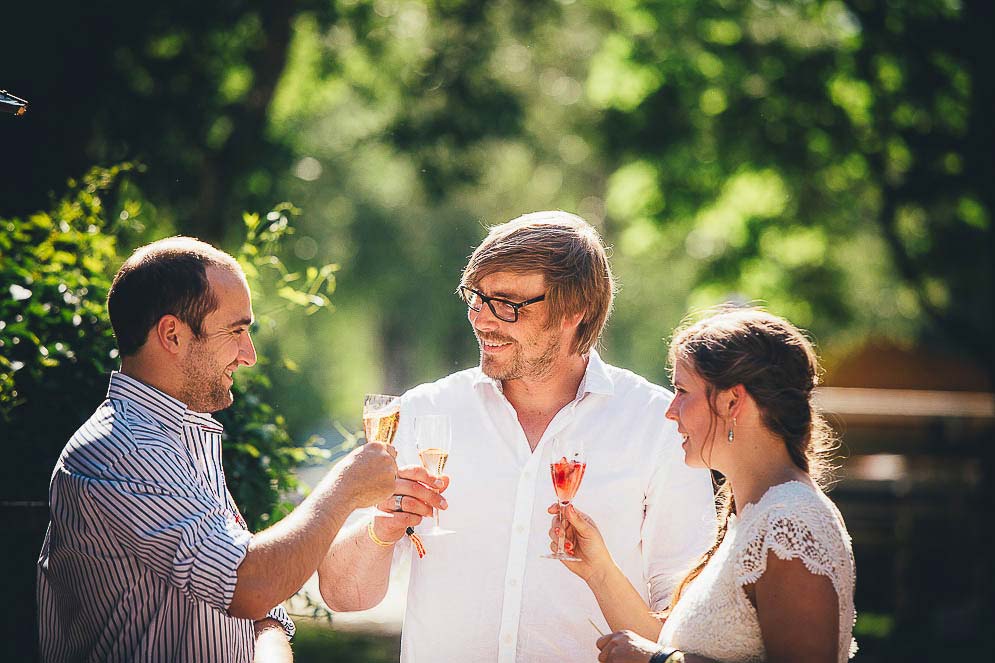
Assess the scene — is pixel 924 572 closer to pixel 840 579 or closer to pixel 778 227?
pixel 778 227

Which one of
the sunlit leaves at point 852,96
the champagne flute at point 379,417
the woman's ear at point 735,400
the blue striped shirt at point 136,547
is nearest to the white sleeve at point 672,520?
the woman's ear at point 735,400

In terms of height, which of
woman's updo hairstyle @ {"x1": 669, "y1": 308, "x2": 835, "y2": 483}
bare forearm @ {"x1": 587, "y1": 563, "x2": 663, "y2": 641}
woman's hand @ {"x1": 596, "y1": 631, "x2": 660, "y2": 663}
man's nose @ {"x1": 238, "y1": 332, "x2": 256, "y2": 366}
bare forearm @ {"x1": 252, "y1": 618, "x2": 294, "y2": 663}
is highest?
woman's updo hairstyle @ {"x1": 669, "y1": 308, "x2": 835, "y2": 483}

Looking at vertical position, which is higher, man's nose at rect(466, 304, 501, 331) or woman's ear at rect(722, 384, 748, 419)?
man's nose at rect(466, 304, 501, 331)

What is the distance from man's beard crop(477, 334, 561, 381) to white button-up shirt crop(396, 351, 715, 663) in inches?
5.3

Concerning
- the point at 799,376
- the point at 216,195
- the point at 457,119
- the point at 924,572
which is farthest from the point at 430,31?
the point at 799,376

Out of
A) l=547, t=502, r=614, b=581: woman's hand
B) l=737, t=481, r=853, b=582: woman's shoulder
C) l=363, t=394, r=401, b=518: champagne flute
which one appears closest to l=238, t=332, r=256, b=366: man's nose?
l=363, t=394, r=401, b=518: champagne flute

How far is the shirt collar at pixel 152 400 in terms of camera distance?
9.43ft

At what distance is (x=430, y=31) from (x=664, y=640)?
11918 mm

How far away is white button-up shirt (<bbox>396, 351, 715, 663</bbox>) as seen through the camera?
3.58 m

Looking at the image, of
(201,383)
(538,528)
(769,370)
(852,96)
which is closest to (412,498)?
(538,528)

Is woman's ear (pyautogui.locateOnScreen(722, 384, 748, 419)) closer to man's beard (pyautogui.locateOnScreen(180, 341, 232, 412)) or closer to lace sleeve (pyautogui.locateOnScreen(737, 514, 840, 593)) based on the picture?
lace sleeve (pyautogui.locateOnScreen(737, 514, 840, 593))

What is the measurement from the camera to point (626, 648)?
2.92m

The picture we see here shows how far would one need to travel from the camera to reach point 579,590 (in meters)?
3.61

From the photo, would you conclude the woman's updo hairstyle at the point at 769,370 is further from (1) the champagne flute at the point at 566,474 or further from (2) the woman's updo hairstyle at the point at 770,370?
(1) the champagne flute at the point at 566,474
